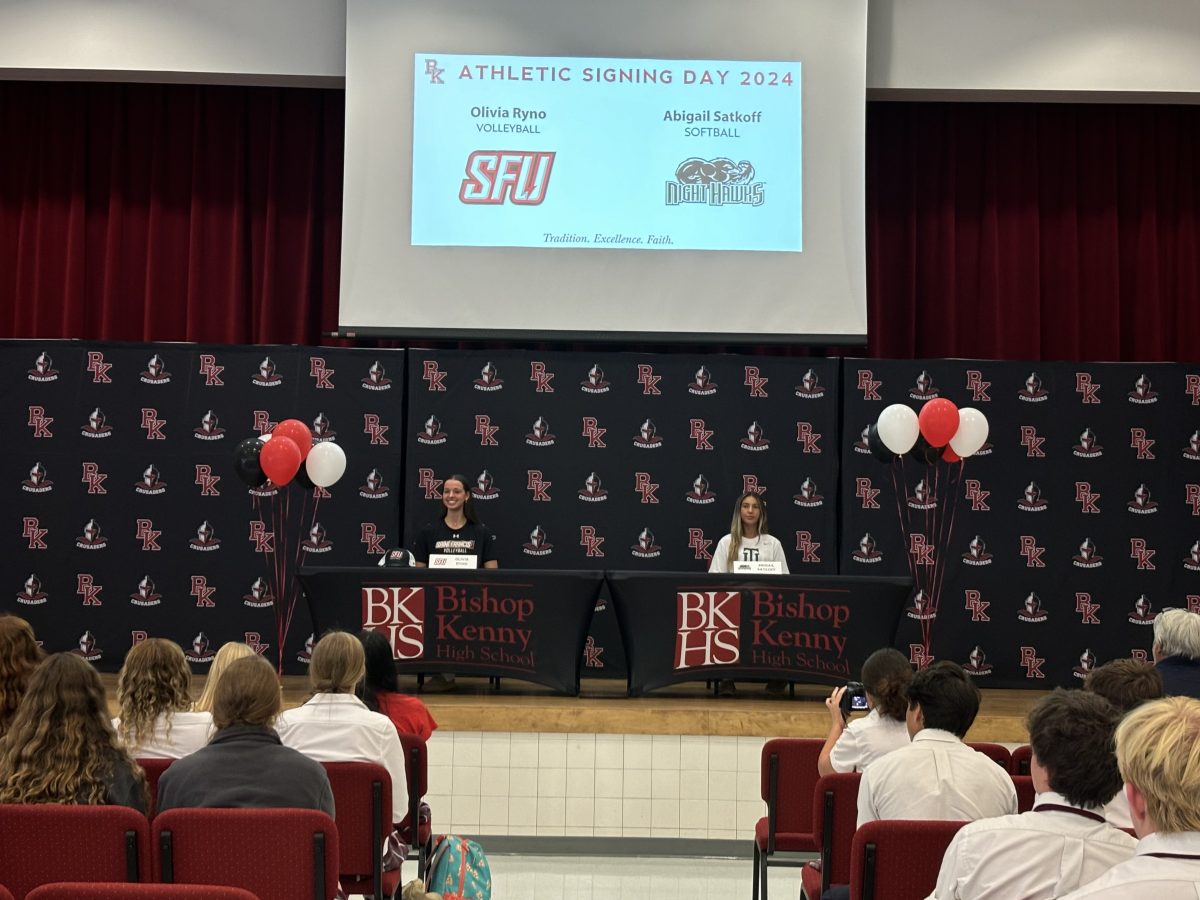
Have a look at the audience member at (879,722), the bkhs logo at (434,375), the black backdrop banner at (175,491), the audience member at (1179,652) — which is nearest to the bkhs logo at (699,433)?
the bkhs logo at (434,375)

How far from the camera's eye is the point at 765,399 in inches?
322

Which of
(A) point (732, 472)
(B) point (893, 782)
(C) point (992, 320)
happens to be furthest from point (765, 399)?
(B) point (893, 782)

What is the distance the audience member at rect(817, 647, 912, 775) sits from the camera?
148 inches

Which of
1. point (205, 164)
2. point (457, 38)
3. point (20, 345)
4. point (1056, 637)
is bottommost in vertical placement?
point (1056, 637)

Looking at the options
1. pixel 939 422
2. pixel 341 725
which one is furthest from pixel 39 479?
pixel 939 422

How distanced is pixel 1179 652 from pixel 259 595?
5.46 metres

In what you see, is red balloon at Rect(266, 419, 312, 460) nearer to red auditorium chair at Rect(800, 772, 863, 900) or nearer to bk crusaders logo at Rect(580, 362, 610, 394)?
bk crusaders logo at Rect(580, 362, 610, 394)

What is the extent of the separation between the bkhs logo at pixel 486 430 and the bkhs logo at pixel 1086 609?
374cm

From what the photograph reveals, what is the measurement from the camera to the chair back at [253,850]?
2723 mm

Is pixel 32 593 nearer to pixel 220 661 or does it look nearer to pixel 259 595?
Answer: pixel 259 595

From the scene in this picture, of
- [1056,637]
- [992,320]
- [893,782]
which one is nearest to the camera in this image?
[893,782]

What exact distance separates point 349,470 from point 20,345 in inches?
86.0

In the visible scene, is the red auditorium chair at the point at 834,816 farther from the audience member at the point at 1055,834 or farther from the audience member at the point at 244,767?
the audience member at the point at 244,767

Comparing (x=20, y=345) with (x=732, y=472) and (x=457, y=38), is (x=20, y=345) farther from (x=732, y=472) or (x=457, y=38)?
(x=732, y=472)
